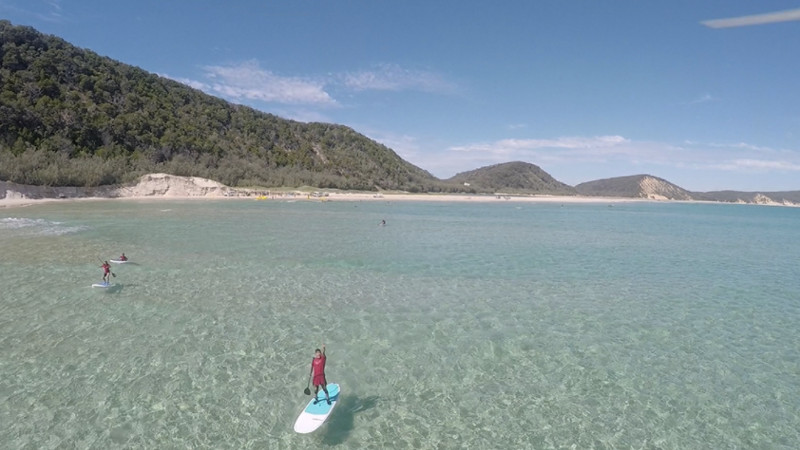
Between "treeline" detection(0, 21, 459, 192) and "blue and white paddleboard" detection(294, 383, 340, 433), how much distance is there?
6754 cm

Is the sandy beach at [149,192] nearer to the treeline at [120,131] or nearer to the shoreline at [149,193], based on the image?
the shoreline at [149,193]

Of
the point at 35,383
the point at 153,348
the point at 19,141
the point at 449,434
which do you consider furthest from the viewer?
the point at 19,141

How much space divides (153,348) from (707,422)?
12413 millimetres

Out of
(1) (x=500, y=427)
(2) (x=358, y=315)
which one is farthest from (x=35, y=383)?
(1) (x=500, y=427)

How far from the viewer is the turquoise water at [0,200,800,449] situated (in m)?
7.90

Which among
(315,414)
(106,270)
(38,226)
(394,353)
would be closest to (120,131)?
(38,226)

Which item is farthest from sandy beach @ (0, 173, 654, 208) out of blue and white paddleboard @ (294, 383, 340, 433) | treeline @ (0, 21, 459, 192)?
blue and white paddleboard @ (294, 383, 340, 433)

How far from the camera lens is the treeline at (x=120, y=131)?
69.2 m

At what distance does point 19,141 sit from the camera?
66.8 meters

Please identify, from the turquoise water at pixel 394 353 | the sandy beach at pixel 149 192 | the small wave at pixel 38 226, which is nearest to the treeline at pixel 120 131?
the sandy beach at pixel 149 192

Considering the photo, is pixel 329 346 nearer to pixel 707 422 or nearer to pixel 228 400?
pixel 228 400

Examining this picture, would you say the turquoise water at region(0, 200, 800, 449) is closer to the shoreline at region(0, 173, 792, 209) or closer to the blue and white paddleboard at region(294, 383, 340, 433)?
the blue and white paddleboard at region(294, 383, 340, 433)

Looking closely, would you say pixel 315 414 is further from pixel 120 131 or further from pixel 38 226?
pixel 120 131

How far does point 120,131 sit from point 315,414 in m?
99.2
